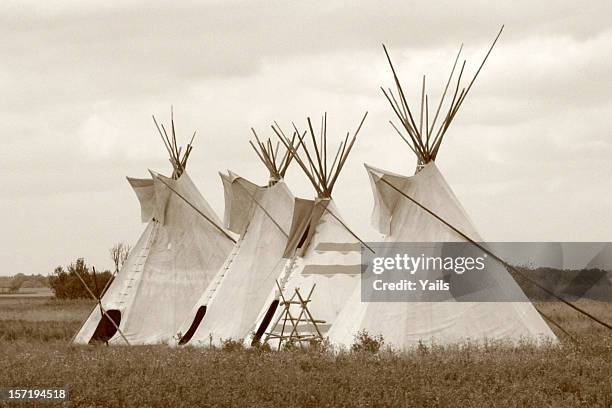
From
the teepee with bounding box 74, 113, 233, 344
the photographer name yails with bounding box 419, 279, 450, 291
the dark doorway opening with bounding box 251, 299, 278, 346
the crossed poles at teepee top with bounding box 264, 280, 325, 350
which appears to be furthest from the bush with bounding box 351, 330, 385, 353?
the teepee with bounding box 74, 113, 233, 344

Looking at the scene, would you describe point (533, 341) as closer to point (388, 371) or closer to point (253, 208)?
point (388, 371)

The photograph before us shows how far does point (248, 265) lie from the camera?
18.8 meters

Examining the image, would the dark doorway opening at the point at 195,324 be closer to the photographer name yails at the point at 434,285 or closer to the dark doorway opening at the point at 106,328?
the dark doorway opening at the point at 106,328

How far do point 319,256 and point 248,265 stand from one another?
6.78 ft

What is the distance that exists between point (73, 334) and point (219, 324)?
15.1 feet

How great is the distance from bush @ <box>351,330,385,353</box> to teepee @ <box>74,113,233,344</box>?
7046 mm

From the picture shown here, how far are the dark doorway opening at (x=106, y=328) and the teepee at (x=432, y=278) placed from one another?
683 cm

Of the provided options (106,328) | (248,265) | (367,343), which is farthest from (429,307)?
(106,328)

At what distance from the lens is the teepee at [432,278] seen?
45.8ft

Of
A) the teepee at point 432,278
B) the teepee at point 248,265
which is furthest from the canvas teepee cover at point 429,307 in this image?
the teepee at point 248,265

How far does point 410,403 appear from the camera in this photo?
32.0 feet

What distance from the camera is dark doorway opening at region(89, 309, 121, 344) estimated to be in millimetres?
20203

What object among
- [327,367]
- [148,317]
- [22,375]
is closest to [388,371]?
[327,367]

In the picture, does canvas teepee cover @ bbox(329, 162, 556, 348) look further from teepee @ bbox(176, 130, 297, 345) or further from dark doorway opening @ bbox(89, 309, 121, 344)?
dark doorway opening @ bbox(89, 309, 121, 344)
